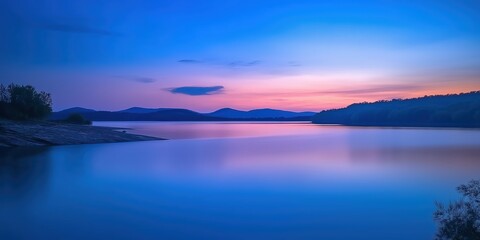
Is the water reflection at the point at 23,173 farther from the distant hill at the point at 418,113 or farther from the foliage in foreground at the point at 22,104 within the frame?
the distant hill at the point at 418,113

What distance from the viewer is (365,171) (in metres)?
19.4

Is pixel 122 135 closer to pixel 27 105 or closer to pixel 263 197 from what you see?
pixel 27 105

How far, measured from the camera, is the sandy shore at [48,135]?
2808 centimetres

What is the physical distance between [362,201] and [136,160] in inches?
578

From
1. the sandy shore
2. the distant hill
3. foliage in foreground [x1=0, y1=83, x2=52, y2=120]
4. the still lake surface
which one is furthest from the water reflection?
the distant hill

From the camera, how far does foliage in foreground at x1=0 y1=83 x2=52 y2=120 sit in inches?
1348

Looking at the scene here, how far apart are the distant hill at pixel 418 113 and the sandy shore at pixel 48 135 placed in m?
61.7

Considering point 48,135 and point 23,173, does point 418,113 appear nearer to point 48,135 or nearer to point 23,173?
point 48,135

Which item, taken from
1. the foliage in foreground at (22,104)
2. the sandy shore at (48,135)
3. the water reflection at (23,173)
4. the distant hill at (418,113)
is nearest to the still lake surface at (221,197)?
the water reflection at (23,173)

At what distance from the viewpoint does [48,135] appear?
31.3 metres

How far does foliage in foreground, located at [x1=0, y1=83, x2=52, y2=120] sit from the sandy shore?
248cm

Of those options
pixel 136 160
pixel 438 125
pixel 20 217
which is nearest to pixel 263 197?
pixel 20 217

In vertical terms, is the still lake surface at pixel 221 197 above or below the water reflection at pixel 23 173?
below

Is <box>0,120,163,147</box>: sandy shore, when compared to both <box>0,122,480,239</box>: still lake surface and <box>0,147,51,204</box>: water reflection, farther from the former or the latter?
<box>0,122,480,239</box>: still lake surface
